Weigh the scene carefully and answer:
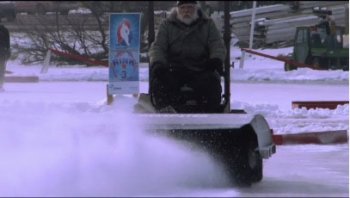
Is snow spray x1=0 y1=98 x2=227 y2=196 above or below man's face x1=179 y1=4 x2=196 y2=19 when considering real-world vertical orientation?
below

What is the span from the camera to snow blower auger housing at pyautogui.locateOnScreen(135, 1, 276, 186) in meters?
7.27

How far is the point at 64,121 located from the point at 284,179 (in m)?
1.96

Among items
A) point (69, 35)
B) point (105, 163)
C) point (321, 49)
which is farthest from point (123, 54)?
point (321, 49)

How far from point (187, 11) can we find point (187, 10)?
0.06 feet

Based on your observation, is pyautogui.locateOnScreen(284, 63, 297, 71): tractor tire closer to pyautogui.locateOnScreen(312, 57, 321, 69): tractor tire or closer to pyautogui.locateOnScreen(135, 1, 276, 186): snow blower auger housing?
pyautogui.locateOnScreen(312, 57, 321, 69): tractor tire

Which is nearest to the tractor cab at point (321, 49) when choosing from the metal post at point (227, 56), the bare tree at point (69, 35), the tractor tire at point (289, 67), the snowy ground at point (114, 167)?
the tractor tire at point (289, 67)

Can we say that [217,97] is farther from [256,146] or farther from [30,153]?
[30,153]

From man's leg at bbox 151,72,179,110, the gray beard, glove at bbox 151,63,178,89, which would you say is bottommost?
man's leg at bbox 151,72,179,110

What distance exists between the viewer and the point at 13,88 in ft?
69.4

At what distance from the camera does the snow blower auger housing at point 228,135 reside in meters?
7.27

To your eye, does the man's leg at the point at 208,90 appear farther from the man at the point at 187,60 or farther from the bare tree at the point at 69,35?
the bare tree at the point at 69,35

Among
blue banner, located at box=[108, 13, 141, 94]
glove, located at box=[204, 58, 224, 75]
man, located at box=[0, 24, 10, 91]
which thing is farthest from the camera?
man, located at box=[0, 24, 10, 91]

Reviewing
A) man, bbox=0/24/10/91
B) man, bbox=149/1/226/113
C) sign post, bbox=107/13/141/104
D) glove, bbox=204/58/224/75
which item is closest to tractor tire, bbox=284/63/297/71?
man, bbox=0/24/10/91

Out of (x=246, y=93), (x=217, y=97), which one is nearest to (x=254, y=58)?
(x=246, y=93)
